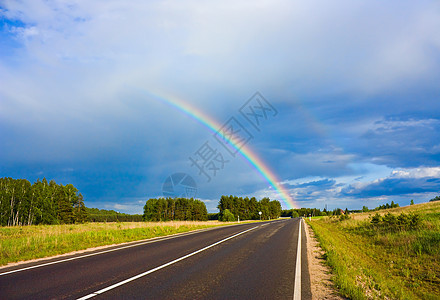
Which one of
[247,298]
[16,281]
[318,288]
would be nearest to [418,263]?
[318,288]

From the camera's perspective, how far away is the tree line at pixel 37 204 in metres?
69.1

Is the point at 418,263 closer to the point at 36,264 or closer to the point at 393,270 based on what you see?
the point at 393,270

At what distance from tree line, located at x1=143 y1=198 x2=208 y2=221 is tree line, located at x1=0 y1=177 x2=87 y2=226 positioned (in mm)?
34107

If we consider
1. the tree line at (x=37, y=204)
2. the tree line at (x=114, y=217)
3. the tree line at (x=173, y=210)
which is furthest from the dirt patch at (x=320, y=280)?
the tree line at (x=114, y=217)

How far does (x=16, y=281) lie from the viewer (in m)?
7.12

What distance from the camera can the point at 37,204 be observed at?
2923 inches

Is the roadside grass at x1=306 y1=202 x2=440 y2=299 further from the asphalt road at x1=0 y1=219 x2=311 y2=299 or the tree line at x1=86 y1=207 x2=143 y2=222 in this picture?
the tree line at x1=86 y1=207 x2=143 y2=222

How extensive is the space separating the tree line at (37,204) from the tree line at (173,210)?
3411 cm

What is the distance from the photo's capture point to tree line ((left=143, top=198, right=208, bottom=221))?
4530 inches

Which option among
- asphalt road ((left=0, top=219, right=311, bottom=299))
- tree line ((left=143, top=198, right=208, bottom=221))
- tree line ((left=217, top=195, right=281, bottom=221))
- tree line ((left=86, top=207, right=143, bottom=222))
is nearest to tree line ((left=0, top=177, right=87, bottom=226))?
tree line ((left=86, top=207, right=143, bottom=222))

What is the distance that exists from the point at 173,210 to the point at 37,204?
5287cm

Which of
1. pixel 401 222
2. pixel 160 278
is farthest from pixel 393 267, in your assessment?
pixel 401 222

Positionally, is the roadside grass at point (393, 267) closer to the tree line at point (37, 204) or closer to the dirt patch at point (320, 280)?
the dirt patch at point (320, 280)

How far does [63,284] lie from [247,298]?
4493 mm
